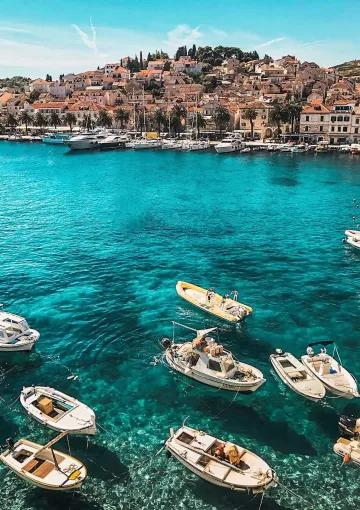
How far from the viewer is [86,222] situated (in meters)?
78.8

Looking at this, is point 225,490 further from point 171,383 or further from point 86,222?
point 86,222

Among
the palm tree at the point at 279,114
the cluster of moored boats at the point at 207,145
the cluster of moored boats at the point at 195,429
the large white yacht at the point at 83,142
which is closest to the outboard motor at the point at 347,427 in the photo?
the cluster of moored boats at the point at 195,429

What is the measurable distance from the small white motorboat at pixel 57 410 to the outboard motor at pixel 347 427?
15230mm

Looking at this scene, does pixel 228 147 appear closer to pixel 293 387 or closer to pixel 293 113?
pixel 293 113

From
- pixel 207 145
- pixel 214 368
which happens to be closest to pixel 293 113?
pixel 207 145

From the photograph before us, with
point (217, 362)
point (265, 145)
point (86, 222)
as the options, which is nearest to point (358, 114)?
point (265, 145)

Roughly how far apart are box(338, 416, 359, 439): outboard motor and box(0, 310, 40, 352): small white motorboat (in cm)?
2359

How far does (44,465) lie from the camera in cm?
2523

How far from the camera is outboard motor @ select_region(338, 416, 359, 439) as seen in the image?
2814 cm

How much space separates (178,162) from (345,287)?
109682 millimetres

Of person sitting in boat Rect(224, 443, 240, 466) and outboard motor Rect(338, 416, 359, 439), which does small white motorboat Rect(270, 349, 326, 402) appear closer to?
outboard motor Rect(338, 416, 359, 439)

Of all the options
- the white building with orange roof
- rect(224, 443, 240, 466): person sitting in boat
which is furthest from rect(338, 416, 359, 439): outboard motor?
the white building with orange roof

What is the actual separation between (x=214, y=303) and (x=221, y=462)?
67.8 feet

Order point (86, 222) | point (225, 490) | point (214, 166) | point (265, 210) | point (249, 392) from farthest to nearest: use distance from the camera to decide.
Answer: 1. point (214, 166)
2. point (265, 210)
3. point (86, 222)
4. point (249, 392)
5. point (225, 490)
